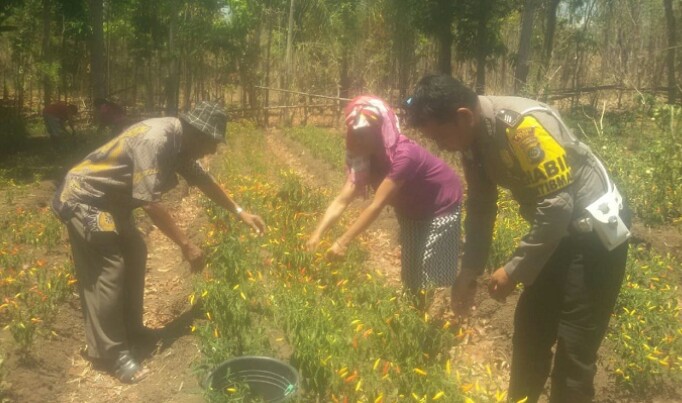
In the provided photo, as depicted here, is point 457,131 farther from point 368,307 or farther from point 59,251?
point 59,251

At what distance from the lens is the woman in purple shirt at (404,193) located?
147 inches

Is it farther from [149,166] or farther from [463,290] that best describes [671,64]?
[149,166]

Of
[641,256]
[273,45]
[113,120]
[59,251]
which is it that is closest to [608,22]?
[273,45]

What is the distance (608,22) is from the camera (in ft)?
89.8

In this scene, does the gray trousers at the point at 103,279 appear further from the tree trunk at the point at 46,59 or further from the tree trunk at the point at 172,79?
the tree trunk at the point at 46,59

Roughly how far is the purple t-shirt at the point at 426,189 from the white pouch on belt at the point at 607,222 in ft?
4.52

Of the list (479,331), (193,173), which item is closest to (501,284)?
(479,331)

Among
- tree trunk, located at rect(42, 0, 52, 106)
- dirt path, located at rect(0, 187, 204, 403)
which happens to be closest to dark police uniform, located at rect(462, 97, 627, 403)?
dirt path, located at rect(0, 187, 204, 403)

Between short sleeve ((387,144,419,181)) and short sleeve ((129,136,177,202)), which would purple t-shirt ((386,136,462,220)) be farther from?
short sleeve ((129,136,177,202))

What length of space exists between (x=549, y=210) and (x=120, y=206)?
2.87 meters

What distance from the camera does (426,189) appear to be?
4.00 metres

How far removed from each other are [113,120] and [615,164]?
34.5 ft

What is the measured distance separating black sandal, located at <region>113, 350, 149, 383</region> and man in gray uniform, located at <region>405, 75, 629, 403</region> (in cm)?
259

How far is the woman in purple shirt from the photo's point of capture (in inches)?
147
